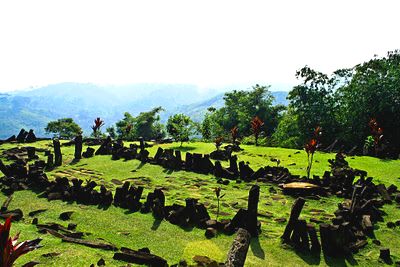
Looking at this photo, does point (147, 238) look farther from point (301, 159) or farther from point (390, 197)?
point (301, 159)

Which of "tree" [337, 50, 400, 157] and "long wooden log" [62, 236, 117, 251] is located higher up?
"tree" [337, 50, 400, 157]

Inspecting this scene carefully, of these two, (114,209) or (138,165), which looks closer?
(114,209)

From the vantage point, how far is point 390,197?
49.4 ft

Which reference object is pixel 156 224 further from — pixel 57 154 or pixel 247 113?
pixel 247 113

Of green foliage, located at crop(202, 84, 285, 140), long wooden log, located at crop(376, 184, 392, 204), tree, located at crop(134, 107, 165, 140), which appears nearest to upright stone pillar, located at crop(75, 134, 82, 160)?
long wooden log, located at crop(376, 184, 392, 204)

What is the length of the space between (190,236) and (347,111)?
93.7ft

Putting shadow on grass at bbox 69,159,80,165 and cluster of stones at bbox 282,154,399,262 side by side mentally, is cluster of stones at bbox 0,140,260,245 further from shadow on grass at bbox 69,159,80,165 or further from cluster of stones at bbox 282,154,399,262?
shadow on grass at bbox 69,159,80,165

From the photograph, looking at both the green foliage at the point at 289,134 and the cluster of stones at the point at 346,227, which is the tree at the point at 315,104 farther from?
the cluster of stones at the point at 346,227

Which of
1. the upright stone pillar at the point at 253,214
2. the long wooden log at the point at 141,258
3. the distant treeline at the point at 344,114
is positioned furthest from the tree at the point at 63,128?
the long wooden log at the point at 141,258

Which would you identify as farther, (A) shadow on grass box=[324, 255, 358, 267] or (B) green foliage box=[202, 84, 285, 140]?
(B) green foliage box=[202, 84, 285, 140]

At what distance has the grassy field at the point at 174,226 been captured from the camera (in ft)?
31.1

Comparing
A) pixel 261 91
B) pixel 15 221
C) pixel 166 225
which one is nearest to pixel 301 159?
pixel 166 225

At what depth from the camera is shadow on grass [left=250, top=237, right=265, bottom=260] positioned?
9.76 metres

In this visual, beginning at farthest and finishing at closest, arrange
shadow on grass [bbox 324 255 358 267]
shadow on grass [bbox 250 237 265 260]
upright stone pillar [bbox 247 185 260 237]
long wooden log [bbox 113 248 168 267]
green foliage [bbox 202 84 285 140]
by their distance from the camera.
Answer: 1. green foliage [bbox 202 84 285 140]
2. upright stone pillar [bbox 247 185 260 237]
3. shadow on grass [bbox 250 237 265 260]
4. shadow on grass [bbox 324 255 358 267]
5. long wooden log [bbox 113 248 168 267]
